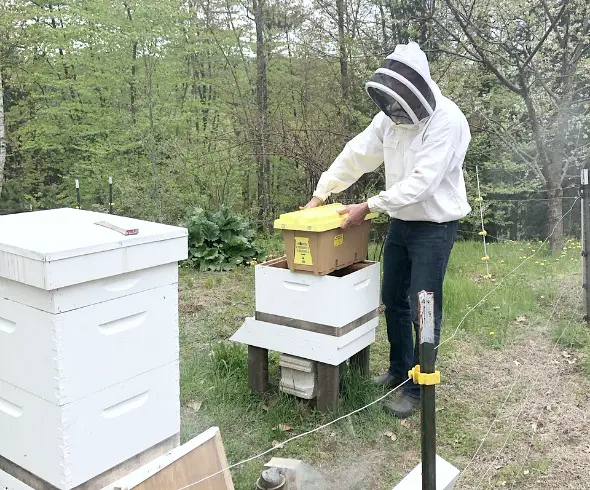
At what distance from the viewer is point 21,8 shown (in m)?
11.6

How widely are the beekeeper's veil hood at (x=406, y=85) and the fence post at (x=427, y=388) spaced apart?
125 cm

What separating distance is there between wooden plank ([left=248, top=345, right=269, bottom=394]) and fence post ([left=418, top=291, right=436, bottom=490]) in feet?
5.08

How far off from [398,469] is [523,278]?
3.62 m

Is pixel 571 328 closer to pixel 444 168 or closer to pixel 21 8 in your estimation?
pixel 444 168

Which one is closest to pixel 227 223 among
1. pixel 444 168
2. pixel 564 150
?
pixel 444 168

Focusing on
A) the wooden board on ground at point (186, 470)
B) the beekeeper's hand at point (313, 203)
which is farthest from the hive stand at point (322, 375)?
the wooden board on ground at point (186, 470)

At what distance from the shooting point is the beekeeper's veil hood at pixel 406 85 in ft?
8.42

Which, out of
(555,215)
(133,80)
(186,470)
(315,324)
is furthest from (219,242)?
(133,80)

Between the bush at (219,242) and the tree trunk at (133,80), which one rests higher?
the tree trunk at (133,80)

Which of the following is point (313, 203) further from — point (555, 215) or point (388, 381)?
point (555, 215)

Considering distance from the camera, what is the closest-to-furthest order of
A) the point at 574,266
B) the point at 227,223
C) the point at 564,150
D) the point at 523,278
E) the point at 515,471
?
the point at 515,471
the point at 523,278
the point at 574,266
the point at 227,223
the point at 564,150

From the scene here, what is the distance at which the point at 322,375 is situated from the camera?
9.50 ft

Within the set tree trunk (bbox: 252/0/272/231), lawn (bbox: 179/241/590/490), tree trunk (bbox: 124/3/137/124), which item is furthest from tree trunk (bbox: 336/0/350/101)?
lawn (bbox: 179/241/590/490)

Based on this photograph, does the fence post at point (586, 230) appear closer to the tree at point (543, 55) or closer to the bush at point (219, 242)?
the tree at point (543, 55)
